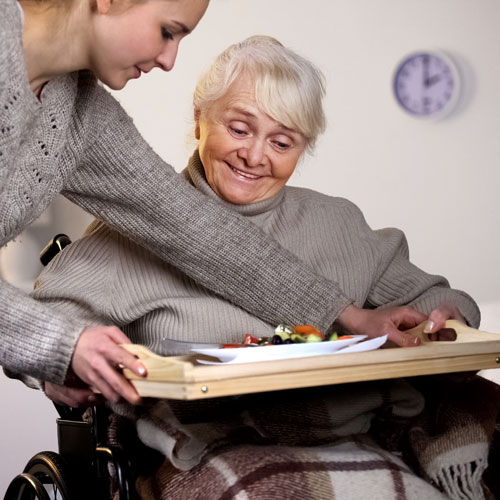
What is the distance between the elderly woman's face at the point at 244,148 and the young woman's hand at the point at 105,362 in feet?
2.09

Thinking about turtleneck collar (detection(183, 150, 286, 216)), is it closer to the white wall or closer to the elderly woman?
the elderly woman

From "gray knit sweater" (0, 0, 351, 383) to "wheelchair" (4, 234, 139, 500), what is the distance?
0.36 metres

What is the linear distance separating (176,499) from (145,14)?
0.75 meters

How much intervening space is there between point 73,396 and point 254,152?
63 cm

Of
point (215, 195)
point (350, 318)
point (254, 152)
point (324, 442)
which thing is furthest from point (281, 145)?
point (324, 442)

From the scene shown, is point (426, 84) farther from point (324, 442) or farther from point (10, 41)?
point (10, 41)

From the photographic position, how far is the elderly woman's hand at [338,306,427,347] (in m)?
1.50

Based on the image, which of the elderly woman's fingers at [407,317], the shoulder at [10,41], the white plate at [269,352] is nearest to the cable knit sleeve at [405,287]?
the elderly woman's fingers at [407,317]

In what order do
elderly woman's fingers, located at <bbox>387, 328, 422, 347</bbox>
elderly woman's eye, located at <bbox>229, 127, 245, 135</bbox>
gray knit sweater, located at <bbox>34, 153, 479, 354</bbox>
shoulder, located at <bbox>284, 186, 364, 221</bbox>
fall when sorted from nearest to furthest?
elderly woman's fingers, located at <bbox>387, 328, 422, 347</bbox>, gray knit sweater, located at <bbox>34, 153, 479, 354</bbox>, elderly woman's eye, located at <bbox>229, 127, 245, 135</bbox>, shoulder, located at <bbox>284, 186, 364, 221</bbox>

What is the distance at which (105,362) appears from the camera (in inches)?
Answer: 45.1

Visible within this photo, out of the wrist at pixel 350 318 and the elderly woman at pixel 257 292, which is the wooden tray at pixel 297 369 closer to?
the elderly woman at pixel 257 292

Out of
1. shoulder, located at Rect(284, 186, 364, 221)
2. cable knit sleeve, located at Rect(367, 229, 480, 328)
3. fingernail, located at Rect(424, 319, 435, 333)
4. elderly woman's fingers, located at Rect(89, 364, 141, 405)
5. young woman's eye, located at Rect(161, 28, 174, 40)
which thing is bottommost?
elderly woman's fingers, located at Rect(89, 364, 141, 405)

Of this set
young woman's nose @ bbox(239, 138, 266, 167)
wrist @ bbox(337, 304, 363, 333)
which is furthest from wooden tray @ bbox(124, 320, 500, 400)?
young woman's nose @ bbox(239, 138, 266, 167)

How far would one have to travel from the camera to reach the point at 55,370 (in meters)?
1.21
